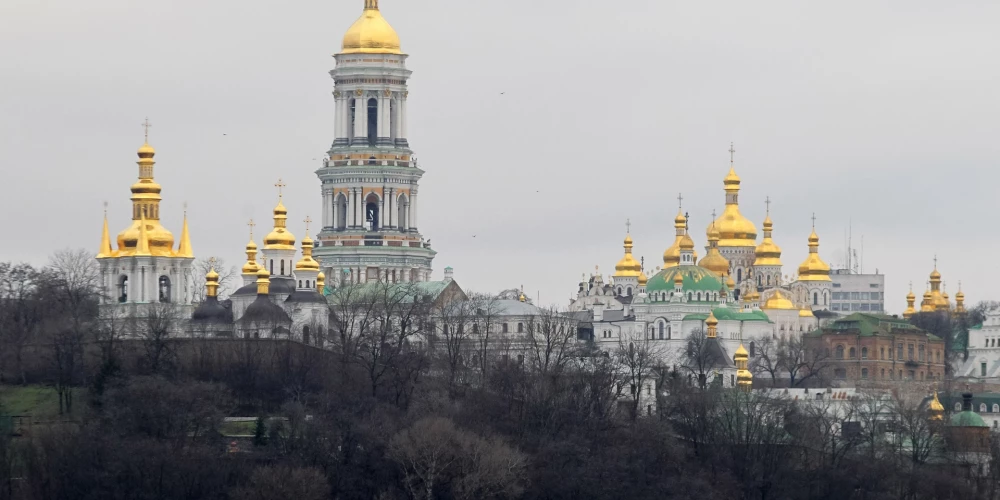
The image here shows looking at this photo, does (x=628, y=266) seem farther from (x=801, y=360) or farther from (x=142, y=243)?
(x=142, y=243)

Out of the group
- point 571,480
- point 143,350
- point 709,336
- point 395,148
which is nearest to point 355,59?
point 395,148

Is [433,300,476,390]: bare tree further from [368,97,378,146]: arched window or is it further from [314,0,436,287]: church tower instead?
[368,97,378,146]: arched window

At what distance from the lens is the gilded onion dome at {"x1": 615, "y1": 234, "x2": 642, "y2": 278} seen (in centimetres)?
12400

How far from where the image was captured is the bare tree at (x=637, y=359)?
9225 centimetres

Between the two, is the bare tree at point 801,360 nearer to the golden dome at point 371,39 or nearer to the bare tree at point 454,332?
the bare tree at point 454,332

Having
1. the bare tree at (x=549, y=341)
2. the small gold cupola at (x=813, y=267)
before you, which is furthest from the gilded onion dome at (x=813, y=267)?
the bare tree at (x=549, y=341)

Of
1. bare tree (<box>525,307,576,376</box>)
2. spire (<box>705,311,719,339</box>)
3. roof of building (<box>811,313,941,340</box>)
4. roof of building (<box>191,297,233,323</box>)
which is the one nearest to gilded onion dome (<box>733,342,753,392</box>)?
spire (<box>705,311,719,339</box>)

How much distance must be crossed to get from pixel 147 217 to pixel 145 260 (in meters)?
1.52

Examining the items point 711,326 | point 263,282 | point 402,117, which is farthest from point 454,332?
point 711,326

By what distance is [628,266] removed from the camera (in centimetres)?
12419

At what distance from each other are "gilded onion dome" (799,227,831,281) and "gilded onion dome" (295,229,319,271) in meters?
28.9

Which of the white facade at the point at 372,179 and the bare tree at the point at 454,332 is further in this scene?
the white facade at the point at 372,179

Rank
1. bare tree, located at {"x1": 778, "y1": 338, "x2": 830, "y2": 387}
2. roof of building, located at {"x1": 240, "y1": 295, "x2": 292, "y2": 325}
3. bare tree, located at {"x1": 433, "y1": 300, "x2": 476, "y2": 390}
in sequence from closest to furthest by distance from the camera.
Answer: bare tree, located at {"x1": 433, "y1": 300, "x2": 476, "y2": 390}, roof of building, located at {"x1": 240, "y1": 295, "x2": 292, "y2": 325}, bare tree, located at {"x1": 778, "y1": 338, "x2": 830, "y2": 387}

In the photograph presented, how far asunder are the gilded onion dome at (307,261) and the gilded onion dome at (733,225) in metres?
25.5
